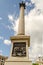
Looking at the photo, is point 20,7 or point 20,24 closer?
point 20,24

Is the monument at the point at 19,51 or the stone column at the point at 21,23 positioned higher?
the stone column at the point at 21,23

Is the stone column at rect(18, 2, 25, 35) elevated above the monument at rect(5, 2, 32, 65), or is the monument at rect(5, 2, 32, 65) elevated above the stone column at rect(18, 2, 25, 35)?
the stone column at rect(18, 2, 25, 35)

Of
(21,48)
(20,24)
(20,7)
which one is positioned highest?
(20,7)

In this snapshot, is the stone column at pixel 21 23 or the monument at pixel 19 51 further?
the stone column at pixel 21 23

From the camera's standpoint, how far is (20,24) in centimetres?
1991

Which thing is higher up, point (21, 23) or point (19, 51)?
point (21, 23)

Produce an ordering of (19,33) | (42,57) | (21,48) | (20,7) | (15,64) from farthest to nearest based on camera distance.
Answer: (42,57), (20,7), (19,33), (21,48), (15,64)

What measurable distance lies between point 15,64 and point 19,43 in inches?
107

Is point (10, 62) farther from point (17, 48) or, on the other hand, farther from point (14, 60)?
point (17, 48)

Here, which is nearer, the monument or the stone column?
the monument

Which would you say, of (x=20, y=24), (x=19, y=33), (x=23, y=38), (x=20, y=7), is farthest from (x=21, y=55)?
(x=20, y=7)

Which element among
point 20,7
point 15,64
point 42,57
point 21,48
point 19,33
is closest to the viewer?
point 15,64

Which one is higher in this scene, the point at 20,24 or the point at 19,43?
the point at 20,24

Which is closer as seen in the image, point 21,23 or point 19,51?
point 19,51
